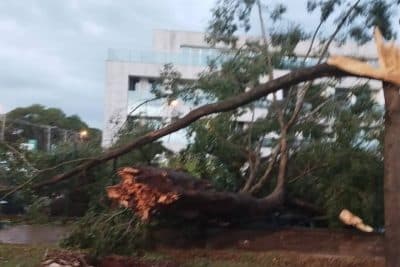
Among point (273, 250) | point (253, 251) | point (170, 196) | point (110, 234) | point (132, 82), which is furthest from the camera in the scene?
point (132, 82)

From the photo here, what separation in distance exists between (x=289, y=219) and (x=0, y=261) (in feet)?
20.1

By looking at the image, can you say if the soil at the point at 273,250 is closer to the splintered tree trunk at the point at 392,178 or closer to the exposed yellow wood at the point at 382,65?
the splintered tree trunk at the point at 392,178

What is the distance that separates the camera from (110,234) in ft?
28.3

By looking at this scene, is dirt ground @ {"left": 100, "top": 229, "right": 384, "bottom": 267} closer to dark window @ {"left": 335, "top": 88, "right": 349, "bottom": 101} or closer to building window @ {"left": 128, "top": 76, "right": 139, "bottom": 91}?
dark window @ {"left": 335, "top": 88, "right": 349, "bottom": 101}

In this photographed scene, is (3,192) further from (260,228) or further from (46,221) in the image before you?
(260,228)

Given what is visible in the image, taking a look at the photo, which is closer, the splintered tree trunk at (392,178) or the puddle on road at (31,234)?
the splintered tree trunk at (392,178)

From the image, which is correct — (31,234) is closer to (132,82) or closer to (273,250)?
(273,250)

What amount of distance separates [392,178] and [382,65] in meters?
1.27

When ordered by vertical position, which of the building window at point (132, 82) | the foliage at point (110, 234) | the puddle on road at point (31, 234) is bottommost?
the puddle on road at point (31, 234)

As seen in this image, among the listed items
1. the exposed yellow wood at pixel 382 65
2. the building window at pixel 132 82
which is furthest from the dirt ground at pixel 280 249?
the building window at pixel 132 82

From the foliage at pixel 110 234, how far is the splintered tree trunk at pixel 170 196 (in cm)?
47

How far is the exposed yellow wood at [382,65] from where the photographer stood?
6.87m

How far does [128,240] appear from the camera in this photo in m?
8.70

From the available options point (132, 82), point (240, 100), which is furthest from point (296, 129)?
point (132, 82)
